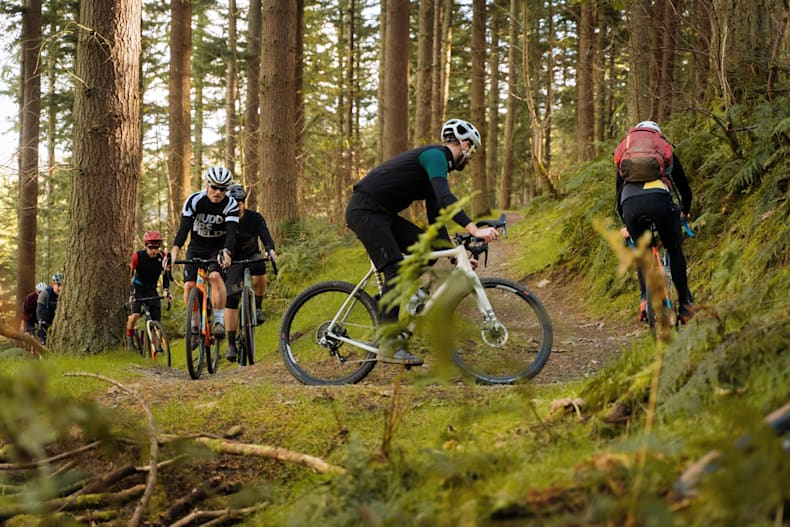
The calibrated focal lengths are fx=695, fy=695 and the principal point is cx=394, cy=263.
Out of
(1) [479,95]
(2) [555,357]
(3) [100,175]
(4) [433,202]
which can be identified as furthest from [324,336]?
(1) [479,95]

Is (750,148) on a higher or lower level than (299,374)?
higher

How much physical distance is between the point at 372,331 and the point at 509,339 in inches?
47.4

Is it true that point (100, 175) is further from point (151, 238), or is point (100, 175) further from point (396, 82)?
point (396, 82)

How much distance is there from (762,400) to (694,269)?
6.74m

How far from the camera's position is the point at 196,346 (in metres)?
8.19

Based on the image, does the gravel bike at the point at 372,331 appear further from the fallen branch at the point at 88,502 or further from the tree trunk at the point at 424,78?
the tree trunk at the point at 424,78

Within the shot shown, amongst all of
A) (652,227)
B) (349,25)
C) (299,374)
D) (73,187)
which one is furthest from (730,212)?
(349,25)

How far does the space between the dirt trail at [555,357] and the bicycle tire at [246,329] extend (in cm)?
18

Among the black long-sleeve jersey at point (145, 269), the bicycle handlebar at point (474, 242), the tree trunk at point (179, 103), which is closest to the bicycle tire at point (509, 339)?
the bicycle handlebar at point (474, 242)

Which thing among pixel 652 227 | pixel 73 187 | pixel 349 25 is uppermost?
pixel 349 25

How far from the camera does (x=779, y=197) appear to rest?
7578mm

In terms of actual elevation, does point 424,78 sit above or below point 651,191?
above

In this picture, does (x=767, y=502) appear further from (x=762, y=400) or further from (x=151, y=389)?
(x=151, y=389)

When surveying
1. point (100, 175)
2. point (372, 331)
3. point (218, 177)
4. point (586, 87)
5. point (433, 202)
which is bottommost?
point (372, 331)
